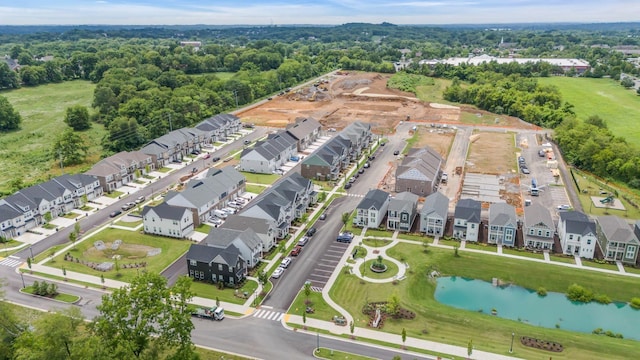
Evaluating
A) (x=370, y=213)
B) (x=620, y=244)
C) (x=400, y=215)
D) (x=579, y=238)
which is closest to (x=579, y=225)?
(x=579, y=238)

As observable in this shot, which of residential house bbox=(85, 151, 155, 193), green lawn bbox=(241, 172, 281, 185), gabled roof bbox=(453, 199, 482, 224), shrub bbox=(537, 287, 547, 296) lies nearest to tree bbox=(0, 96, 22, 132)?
residential house bbox=(85, 151, 155, 193)

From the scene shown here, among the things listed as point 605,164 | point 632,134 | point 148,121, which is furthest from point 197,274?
point 632,134

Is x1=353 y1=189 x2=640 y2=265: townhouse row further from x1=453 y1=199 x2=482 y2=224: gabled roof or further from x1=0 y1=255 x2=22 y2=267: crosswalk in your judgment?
x1=0 y1=255 x2=22 y2=267: crosswalk

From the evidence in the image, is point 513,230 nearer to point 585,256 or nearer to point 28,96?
point 585,256

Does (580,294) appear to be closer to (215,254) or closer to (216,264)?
(216,264)

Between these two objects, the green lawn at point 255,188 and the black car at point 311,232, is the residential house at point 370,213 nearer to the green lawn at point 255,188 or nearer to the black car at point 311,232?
the black car at point 311,232

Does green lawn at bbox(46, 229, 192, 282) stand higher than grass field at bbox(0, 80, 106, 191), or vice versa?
grass field at bbox(0, 80, 106, 191)
